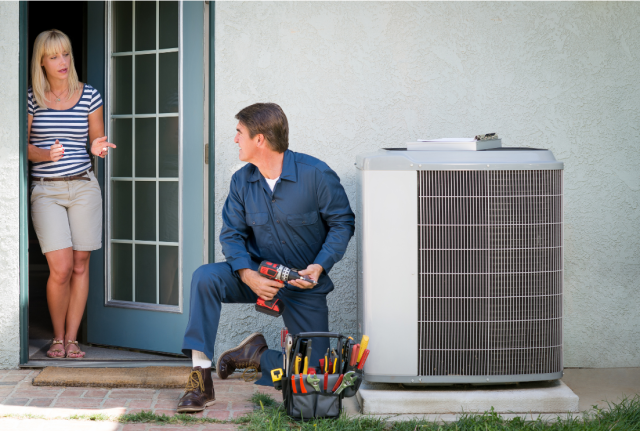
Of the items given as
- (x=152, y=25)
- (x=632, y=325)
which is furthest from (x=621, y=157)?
(x=152, y=25)

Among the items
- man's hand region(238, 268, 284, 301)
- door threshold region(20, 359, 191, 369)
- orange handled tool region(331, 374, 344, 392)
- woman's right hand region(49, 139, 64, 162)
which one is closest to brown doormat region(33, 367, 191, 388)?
door threshold region(20, 359, 191, 369)

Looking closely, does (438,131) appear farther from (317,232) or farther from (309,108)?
(317,232)

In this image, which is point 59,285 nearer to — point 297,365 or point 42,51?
point 42,51

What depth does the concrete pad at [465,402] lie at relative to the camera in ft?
9.54

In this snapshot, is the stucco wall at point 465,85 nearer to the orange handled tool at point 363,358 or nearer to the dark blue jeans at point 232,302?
the dark blue jeans at point 232,302

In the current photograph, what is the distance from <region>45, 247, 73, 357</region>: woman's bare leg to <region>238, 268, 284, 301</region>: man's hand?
1401 millimetres

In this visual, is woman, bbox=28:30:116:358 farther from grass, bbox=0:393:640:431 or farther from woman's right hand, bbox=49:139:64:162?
grass, bbox=0:393:640:431

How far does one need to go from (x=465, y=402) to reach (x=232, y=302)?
1.18 m

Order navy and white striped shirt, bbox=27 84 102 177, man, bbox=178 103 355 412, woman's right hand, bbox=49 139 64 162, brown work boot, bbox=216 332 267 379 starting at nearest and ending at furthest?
1. man, bbox=178 103 355 412
2. brown work boot, bbox=216 332 267 379
3. woman's right hand, bbox=49 139 64 162
4. navy and white striped shirt, bbox=27 84 102 177

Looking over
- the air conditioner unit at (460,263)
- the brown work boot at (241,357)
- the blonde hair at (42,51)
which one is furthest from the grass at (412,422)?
the blonde hair at (42,51)

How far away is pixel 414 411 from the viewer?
2918mm

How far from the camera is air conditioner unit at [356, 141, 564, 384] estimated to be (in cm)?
289

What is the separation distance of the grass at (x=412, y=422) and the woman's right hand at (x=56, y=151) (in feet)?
4.84

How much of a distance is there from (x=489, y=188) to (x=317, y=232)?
2.81 ft
